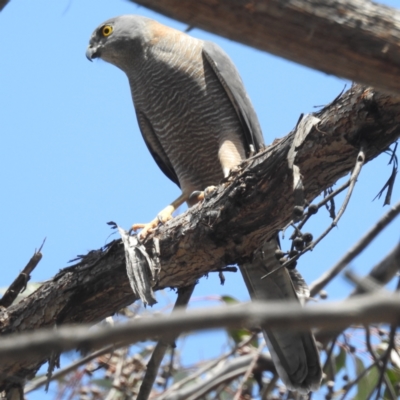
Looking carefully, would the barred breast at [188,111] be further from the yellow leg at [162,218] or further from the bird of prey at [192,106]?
the yellow leg at [162,218]

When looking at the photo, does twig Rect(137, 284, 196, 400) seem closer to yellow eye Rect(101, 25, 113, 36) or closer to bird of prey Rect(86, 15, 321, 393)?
bird of prey Rect(86, 15, 321, 393)

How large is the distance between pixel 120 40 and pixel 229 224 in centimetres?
280

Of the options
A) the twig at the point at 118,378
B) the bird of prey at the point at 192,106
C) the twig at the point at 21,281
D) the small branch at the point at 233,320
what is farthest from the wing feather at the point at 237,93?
the small branch at the point at 233,320

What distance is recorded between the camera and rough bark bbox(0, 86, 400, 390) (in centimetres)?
317

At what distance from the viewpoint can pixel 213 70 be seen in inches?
210

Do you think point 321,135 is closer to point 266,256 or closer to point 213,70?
point 266,256

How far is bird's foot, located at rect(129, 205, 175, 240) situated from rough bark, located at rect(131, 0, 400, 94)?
228cm

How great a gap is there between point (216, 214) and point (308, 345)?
1.44 m

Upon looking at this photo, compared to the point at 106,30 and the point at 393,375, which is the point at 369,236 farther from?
the point at 106,30

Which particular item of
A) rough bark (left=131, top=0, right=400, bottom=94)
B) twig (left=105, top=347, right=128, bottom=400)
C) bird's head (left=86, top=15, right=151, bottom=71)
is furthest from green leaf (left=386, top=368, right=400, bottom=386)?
rough bark (left=131, top=0, right=400, bottom=94)

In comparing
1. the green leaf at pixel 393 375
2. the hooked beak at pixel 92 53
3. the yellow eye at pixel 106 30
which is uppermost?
the yellow eye at pixel 106 30

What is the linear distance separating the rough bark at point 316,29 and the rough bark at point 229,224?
1196 millimetres

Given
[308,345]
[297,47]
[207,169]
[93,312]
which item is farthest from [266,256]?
[297,47]

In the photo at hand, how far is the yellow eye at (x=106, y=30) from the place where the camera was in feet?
19.7
